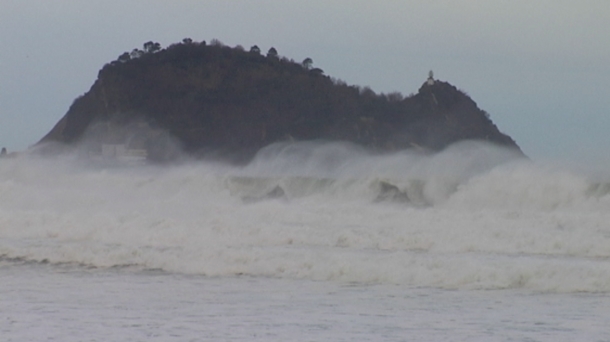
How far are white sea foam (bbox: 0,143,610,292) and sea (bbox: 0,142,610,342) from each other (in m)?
0.05

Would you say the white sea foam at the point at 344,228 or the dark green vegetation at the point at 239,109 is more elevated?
the dark green vegetation at the point at 239,109

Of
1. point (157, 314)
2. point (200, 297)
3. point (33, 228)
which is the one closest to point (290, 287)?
point (200, 297)

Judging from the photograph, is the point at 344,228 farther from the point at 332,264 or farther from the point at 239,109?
the point at 239,109

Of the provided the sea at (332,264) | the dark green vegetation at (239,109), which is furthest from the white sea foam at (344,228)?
the dark green vegetation at (239,109)

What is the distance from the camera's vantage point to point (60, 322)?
10.5 meters

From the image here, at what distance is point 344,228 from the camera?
67.1ft

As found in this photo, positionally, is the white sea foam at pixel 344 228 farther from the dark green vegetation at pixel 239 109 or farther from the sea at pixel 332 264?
the dark green vegetation at pixel 239 109

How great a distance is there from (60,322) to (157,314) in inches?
41.1

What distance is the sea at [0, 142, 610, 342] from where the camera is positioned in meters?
10.3

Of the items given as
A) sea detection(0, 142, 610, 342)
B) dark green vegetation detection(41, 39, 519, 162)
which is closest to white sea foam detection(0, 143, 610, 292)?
sea detection(0, 142, 610, 342)

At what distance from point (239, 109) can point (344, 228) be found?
52.2 metres

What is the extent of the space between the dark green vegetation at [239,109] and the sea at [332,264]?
33.8 m

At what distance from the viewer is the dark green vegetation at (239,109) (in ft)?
213

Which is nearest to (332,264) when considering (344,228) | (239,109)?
(344,228)
